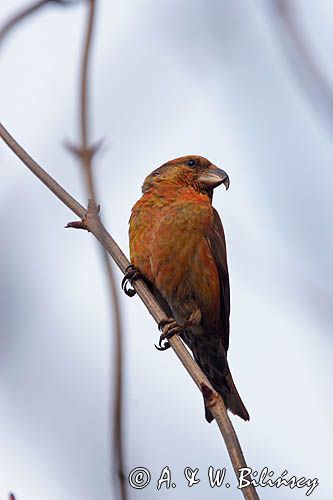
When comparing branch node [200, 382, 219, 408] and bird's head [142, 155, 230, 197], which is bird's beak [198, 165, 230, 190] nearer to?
bird's head [142, 155, 230, 197]

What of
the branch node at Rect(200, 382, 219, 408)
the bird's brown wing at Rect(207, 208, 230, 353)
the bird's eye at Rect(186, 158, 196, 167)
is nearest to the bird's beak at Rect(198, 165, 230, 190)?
the bird's eye at Rect(186, 158, 196, 167)

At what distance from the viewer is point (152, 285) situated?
17.0ft

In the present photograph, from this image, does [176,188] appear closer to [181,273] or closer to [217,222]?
[217,222]

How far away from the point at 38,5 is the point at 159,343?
287 cm

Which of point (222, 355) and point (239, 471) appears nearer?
point (239, 471)

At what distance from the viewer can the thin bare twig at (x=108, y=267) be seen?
1.52 meters

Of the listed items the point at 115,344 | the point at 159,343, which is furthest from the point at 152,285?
the point at 115,344

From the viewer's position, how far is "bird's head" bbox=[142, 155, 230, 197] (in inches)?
227

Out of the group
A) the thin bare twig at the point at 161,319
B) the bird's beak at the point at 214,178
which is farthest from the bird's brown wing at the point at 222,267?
the thin bare twig at the point at 161,319

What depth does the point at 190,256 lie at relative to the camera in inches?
207

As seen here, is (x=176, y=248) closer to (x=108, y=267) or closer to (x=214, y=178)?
(x=214, y=178)

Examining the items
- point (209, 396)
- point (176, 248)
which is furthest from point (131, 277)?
point (209, 396)

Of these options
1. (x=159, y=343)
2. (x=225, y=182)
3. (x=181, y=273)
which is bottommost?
(x=159, y=343)

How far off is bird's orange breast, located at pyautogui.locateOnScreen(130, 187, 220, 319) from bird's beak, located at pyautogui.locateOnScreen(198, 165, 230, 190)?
298 millimetres
